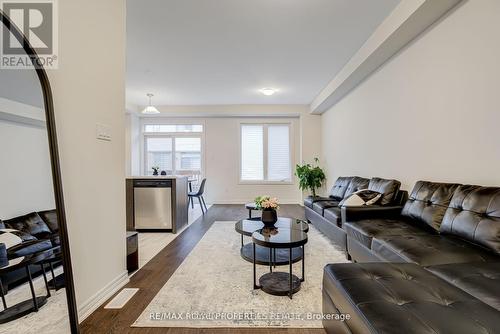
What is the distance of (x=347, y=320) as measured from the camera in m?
1.28

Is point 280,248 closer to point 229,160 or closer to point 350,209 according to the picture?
point 350,209

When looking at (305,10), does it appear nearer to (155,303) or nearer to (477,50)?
(477,50)

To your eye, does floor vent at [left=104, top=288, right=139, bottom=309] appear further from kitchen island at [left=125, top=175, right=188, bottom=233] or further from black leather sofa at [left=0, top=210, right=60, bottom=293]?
kitchen island at [left=125, top=175, right=188, bottom=233]

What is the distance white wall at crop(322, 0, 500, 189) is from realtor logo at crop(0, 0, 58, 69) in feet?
10.9

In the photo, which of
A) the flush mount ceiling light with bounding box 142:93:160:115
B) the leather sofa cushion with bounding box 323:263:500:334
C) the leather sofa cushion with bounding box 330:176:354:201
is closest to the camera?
the leather sofa cushion with bounding box 323:263:500:334

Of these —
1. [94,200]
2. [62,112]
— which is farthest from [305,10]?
[94,200]

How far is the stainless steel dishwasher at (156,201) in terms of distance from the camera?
424cm

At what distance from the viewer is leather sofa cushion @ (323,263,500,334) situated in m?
1.00

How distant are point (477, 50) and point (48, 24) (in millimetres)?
3367

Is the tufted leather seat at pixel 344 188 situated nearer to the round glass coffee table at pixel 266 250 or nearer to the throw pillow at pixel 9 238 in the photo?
the round glass coffee table at pixel 266 250

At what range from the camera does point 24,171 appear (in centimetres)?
140

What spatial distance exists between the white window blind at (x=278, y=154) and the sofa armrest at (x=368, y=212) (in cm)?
473

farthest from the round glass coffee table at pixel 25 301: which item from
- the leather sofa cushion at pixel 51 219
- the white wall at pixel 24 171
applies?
the white wall at pixel 24 171

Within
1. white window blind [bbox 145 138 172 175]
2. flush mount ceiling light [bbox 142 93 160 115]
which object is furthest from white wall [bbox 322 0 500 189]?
white window blind [bbox 145 138 172 175]
